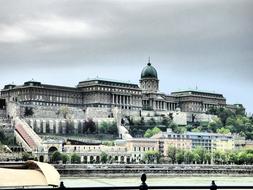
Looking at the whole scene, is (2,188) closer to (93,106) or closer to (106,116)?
(106,116)

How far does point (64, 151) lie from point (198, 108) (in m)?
31.5

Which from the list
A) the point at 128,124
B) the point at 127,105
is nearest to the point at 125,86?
the point at 127,105

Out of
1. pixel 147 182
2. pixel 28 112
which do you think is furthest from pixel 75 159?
pixel 147 182

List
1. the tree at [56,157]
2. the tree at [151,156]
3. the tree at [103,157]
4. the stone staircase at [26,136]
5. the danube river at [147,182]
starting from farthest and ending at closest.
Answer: the tree at [151,156] < the stone staircase at [26,136] < the tree at [103,157] < the tree at [56,157] < the danube river at [147,182]

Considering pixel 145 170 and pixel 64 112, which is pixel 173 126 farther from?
pixel 145 170

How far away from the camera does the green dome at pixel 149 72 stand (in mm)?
82188

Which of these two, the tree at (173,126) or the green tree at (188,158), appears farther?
the tree at (173,126)

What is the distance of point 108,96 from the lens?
70.6 metres

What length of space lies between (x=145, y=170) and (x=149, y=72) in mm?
40904

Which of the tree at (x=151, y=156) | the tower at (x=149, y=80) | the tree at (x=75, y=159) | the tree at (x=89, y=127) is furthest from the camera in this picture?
the tower at (x=149, y=80)

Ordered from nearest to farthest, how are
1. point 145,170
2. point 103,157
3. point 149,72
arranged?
1. point 145,170
2. point 103,157
3. point 149,72

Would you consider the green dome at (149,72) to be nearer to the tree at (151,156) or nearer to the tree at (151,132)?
the tree at (151,132)

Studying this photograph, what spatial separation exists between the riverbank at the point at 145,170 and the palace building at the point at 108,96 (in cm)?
2410

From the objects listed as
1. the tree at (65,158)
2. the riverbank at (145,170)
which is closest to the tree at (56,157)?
the tree at (65,158)
